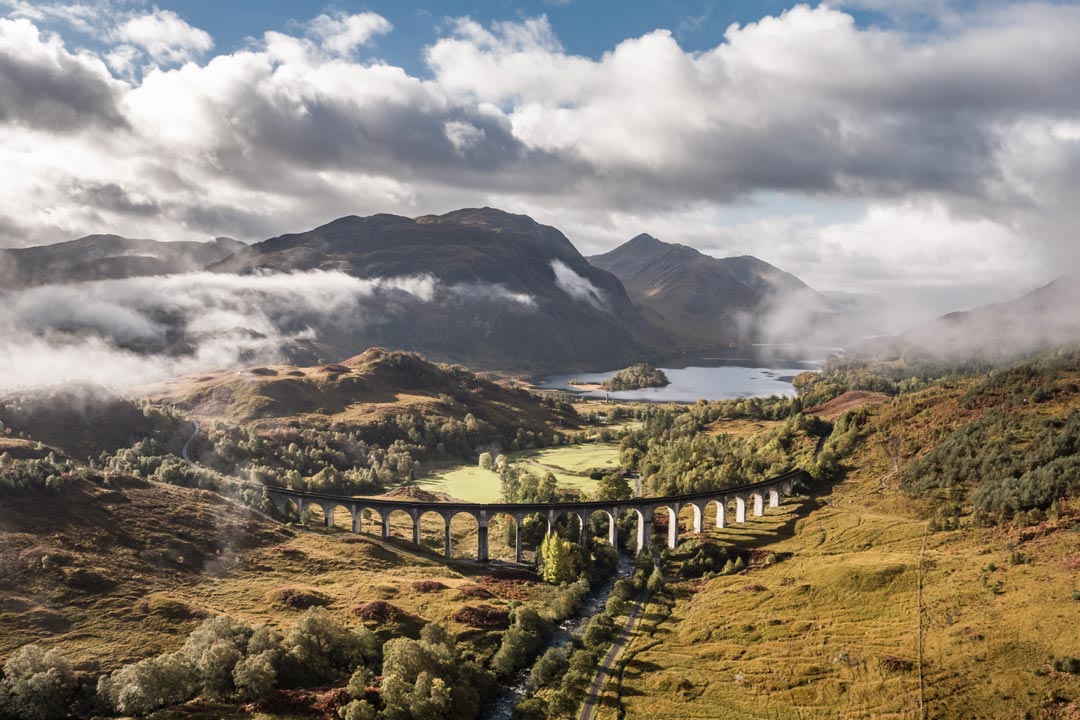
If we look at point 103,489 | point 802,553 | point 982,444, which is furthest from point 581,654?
point 982,444

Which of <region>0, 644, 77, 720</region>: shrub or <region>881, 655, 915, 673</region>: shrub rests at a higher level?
<region>0, 644, 77, 720</region>: shrub

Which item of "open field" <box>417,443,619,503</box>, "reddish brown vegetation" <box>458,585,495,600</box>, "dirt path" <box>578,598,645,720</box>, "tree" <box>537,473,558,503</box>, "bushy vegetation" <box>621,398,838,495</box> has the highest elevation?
"bushy vegetation" <box>621,398,838,495</box>

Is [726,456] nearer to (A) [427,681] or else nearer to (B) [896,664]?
(B) [896,664]

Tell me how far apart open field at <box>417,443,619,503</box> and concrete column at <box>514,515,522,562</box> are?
26.7 metres

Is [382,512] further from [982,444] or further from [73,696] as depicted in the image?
[982,444]

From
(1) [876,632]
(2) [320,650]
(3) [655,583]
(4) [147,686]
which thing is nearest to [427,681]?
(2) [320,650]

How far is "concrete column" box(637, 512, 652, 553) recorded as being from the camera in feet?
379

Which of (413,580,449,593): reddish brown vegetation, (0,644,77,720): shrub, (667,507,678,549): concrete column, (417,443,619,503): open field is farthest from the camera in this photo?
(417,443,619,503): open field

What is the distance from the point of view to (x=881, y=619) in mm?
80375

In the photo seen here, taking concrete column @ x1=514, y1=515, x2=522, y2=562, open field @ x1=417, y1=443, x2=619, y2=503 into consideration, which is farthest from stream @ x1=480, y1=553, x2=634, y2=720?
open field @ x1=417, y1=443, x2=619, y2=503

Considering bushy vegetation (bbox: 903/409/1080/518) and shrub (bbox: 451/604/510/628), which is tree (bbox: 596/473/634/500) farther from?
bushy vegetation (bbox: 903/409/1080/518)

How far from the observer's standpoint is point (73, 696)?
198 feet

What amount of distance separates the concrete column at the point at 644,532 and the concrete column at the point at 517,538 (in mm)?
20825

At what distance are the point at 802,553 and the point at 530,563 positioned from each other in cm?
4369
